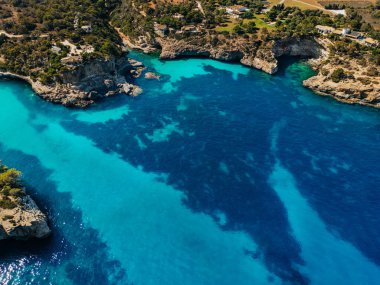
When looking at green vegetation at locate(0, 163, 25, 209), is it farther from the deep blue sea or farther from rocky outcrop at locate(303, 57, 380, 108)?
rocky outcrop at locate(303, 57, 380, 108)

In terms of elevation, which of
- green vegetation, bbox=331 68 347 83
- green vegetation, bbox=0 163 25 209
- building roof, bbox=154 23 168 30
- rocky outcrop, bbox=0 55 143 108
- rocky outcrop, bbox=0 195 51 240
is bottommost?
rocky outcrop, bbox=0 195 51 240

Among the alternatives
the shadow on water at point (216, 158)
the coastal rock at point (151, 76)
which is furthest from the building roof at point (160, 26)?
the shadow on water at point (216, 158)

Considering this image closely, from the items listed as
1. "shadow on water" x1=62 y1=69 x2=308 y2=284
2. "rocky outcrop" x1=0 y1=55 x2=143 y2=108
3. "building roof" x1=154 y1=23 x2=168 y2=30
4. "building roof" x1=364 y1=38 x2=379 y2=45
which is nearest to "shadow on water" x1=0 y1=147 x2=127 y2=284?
"shadow on water" x1=62 y1=69 x2=308 y2=284

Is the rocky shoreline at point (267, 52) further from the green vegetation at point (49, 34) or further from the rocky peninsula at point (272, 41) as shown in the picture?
the green vegetation at point (49, 34)

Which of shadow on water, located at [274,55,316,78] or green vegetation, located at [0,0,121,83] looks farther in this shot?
shadow on water, located at [274,55,316,78]

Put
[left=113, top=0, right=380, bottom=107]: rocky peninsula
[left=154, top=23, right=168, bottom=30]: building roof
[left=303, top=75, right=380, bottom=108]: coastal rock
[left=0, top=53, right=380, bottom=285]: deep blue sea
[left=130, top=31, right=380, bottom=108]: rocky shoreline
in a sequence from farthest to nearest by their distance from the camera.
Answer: [left=154, top=23, right=168, bottom=30]: building roof < [left=130, top=31, right=380, bottom=108]: rocky shoreline < [left=113, top=0, right=380, bottom=107]: rocky peninsula < [left=303, top=75, right=380, bottom=108]: coastal rock < [left=0, top=53, right=380, bottom=285]: deep blue sea

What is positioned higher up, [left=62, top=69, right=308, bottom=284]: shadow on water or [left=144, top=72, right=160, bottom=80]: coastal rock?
[left=144, top=72, right=160, bottom=80]: coastal rock

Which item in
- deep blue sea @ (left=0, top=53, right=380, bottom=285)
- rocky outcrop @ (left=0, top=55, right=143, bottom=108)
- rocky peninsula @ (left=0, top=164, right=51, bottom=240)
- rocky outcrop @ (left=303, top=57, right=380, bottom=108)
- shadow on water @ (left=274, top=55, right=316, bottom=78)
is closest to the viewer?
deep blue sea @ (left=0, top=53, right=380, bottom=285)

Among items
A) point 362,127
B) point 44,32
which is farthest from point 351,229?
point 44,32
